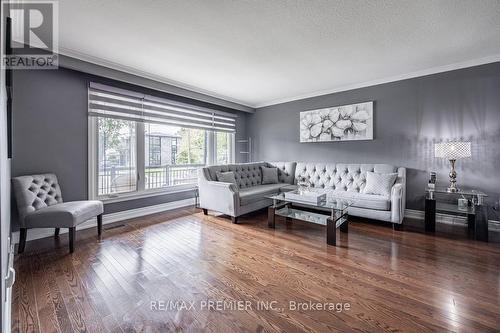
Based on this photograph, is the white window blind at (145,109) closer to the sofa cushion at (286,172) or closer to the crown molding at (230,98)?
the crown molding at (230,98)

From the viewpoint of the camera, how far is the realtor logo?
2010 millimetres

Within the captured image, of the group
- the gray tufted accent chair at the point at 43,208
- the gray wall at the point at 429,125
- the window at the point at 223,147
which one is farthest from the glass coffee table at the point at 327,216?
the gray tufted accent chair at the point at 43,208

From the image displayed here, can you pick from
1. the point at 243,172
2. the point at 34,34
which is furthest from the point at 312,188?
the point at 34,34

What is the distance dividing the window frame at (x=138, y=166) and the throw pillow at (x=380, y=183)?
324 centimetres

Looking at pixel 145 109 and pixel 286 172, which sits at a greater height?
pixel 145 109

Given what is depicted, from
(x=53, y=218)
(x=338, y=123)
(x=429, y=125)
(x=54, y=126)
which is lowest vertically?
(x=53, y=218)

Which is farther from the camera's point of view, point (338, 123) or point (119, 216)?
point (338, 123)

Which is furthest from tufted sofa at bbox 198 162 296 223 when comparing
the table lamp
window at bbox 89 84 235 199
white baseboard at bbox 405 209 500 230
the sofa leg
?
the table lamp

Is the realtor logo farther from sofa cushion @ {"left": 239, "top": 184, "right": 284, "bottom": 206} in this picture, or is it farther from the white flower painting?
the white flower painting

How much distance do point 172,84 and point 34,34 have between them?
1.81 m

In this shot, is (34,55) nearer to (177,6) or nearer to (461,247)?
(177,6)

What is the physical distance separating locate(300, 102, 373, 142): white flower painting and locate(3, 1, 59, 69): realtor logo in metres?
4.12

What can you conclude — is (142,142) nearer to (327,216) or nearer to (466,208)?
(327,216)

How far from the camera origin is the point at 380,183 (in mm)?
3418
